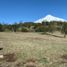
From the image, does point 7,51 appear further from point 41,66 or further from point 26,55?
point 41,66

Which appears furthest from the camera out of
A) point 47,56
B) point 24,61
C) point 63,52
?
point 63,52

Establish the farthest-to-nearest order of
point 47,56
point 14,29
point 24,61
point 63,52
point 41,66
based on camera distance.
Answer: point 14,29
point 63,52
point 47,56
point 24,61
point 41,66

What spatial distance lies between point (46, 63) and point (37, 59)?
126cm

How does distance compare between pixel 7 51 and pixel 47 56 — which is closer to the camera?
pixel 47 56

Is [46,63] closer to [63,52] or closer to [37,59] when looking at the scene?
[37,59]

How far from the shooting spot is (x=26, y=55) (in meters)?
16.9

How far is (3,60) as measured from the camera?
15500 mm

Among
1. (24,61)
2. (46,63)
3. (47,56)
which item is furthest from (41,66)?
(47,56)

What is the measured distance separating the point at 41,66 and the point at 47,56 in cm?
307

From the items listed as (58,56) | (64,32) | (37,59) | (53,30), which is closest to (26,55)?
(37,59)

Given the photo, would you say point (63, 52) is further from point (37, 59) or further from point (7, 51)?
point (7, 51)

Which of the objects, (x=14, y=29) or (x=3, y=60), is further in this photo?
(x=14, y=29)

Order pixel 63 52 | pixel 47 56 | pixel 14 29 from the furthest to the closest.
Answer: pixel 14 29 → pixel 63 52 → pixel 47 56

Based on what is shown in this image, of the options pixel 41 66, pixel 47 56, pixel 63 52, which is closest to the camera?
pixel 41 66
